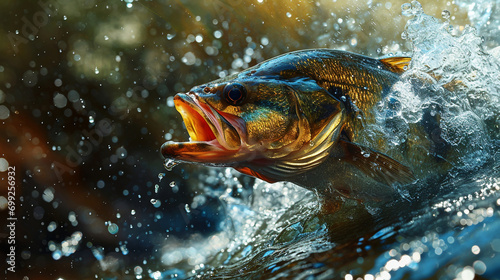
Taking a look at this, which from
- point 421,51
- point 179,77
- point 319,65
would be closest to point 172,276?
point 319,65

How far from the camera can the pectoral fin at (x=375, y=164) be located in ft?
7.47

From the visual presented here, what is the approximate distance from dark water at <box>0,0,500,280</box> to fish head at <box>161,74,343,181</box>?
0.45m

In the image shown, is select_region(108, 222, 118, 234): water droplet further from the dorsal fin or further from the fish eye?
the dorsal fin

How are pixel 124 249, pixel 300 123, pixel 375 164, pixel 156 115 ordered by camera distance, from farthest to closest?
1. pixel 156 115
2. pixel 124 249
3. pixel 375 164
4. pixel 300 123

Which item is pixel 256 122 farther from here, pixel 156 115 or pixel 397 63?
pixel 156 115

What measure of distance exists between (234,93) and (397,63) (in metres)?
1.09

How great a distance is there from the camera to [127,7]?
5246mm

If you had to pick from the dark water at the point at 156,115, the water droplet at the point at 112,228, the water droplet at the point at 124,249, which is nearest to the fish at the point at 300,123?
the dark water at the point at 156,115

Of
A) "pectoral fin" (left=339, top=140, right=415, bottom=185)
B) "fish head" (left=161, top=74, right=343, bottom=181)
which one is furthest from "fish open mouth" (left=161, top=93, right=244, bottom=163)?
"pectoral fin" (left=339, top=140, right=415, bottom=185)

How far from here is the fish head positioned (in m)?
2.02

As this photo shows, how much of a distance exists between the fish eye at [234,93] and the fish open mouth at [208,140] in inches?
2.6

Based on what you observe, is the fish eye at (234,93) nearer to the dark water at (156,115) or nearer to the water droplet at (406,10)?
the dark water at (156,115)

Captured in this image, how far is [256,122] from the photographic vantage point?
208cm

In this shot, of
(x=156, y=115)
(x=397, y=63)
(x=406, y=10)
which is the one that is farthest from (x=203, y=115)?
(x=156, y=115)
